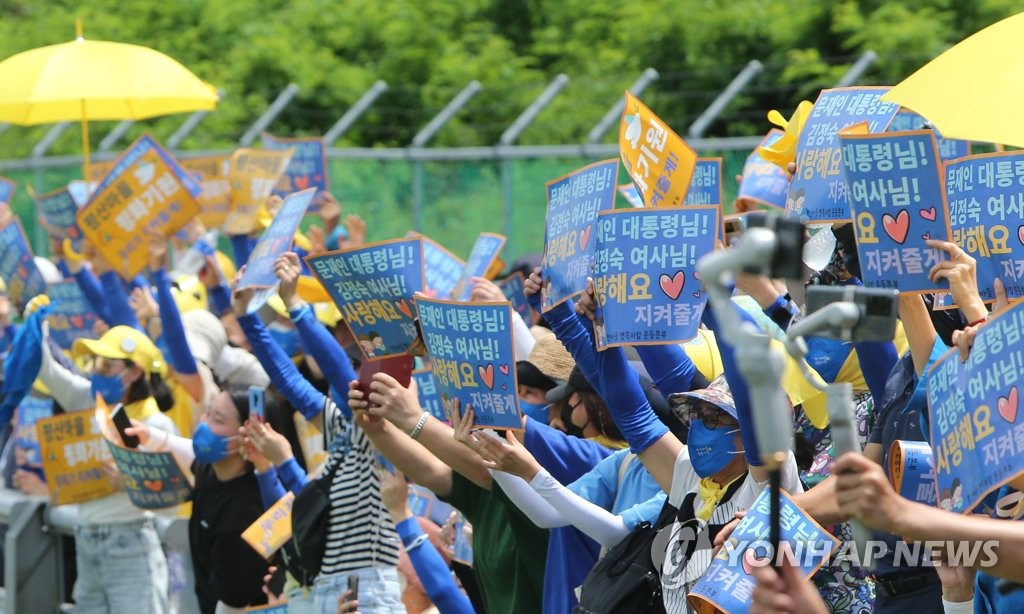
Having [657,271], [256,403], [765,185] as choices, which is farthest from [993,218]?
[256,403]

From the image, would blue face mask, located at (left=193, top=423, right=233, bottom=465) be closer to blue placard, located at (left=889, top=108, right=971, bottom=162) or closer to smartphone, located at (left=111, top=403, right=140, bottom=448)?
smartphone, located at (left=111, top=403, right=140, bottom=448)

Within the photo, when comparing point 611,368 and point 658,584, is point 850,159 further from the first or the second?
point 658,584

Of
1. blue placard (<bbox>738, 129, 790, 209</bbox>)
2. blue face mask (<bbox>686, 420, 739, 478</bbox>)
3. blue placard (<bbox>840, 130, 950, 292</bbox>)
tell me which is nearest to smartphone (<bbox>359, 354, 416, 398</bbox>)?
blue face mask (<bbox>686, 420, 739, 478</bbox>)

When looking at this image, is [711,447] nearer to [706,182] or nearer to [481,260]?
[706,182]

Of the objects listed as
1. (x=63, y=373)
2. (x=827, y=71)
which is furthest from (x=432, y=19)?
(x=63, y=373)

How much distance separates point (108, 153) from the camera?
1602cm

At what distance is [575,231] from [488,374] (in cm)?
53

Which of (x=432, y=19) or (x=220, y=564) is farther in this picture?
(x=432, y=19)

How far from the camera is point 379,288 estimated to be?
570 cm

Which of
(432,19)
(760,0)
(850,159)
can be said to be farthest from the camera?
(432,19)

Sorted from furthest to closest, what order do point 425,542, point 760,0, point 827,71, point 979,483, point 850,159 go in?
point 760,0
point 827,71
point 425,542
point 850,159
point 979,483

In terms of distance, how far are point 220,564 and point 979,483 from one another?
4308 millimetres

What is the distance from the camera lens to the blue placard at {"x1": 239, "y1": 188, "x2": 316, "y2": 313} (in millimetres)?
6625

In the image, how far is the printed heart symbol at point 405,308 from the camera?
568 cm
